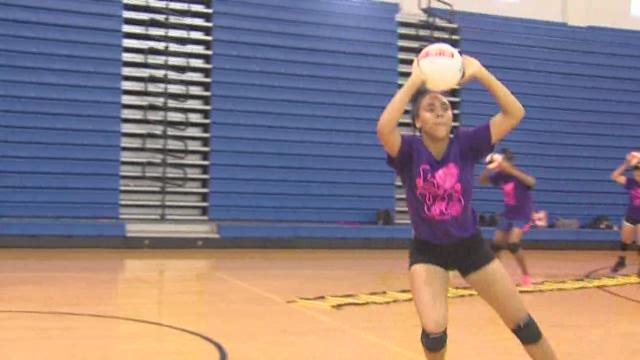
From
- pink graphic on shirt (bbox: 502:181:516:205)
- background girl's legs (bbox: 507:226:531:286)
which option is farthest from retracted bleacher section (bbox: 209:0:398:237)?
background girl's legs (bbox: 507:226:531:286)

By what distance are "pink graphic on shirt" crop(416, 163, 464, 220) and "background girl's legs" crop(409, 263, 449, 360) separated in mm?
280

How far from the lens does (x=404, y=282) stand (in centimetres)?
891

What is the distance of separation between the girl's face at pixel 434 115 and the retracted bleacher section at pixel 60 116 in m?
8.85

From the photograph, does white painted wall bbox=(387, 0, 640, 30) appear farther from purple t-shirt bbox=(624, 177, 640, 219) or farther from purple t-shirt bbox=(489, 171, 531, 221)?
purple t-shirt bbox=(489, 171, 531, 221)

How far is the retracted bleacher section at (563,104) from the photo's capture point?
14695 mm

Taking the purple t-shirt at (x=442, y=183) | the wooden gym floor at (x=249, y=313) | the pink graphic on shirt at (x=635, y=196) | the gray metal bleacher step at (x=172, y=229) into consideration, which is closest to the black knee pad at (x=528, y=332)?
the purple t-shirt at (x=442, y=183)

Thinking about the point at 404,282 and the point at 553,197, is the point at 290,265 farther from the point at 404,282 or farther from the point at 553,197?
the point at 553,197

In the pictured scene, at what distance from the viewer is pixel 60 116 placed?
11.8m

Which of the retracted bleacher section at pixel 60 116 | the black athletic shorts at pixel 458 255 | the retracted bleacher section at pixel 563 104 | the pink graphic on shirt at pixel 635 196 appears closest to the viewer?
the black athletic shorts at pixel 458 255

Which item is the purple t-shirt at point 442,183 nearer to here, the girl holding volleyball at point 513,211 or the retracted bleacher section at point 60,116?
the girl holding volleyball at point 513,211

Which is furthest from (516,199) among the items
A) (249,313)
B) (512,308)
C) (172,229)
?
(172,229)

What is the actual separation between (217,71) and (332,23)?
7.86ft

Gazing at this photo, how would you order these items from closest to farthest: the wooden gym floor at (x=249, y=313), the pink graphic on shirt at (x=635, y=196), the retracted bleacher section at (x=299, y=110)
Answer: the wooden gym floor at (x=249, y=313) < the pink graphic on shirt at (x=635, y=196) < the retracted bleacher section at (x=299, y=110)

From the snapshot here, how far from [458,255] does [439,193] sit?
33 centimetres
